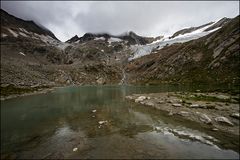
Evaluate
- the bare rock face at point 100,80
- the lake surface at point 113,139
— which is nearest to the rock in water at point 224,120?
the lake surface at point 113,139

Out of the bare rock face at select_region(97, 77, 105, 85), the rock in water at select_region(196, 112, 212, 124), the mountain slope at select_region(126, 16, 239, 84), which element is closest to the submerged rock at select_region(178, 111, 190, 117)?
the rock in water at select_region(196, 112, 212, 124)

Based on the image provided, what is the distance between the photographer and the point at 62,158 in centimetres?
1630

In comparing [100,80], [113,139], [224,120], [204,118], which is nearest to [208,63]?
[204,118]

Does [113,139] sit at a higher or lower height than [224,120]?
lower

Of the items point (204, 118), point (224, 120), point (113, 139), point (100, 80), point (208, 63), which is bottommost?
point (113, 139)

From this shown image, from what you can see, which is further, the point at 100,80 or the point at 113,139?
the point at 100,80

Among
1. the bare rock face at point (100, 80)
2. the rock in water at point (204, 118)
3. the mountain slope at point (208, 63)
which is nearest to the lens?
the rock in water at point (204, 118)

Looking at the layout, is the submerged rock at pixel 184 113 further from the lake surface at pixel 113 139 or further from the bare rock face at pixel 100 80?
the bare rock face at pixel 100 80

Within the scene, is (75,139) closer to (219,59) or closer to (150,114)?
(150,114)

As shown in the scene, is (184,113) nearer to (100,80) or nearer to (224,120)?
(224,120)

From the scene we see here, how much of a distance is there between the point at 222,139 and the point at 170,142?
5464 millimetres

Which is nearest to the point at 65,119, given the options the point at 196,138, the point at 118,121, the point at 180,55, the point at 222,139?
Result: the point at 118,121

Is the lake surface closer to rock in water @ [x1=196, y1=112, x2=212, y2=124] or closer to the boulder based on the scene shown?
rock in water @ [x1=196, y1=112, x2=212, y2=124]

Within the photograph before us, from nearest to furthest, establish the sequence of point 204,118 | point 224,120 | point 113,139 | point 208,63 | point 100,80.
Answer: point 113,139 → point 224,120 → point 204,118 → point 208,63 → point 100,80
